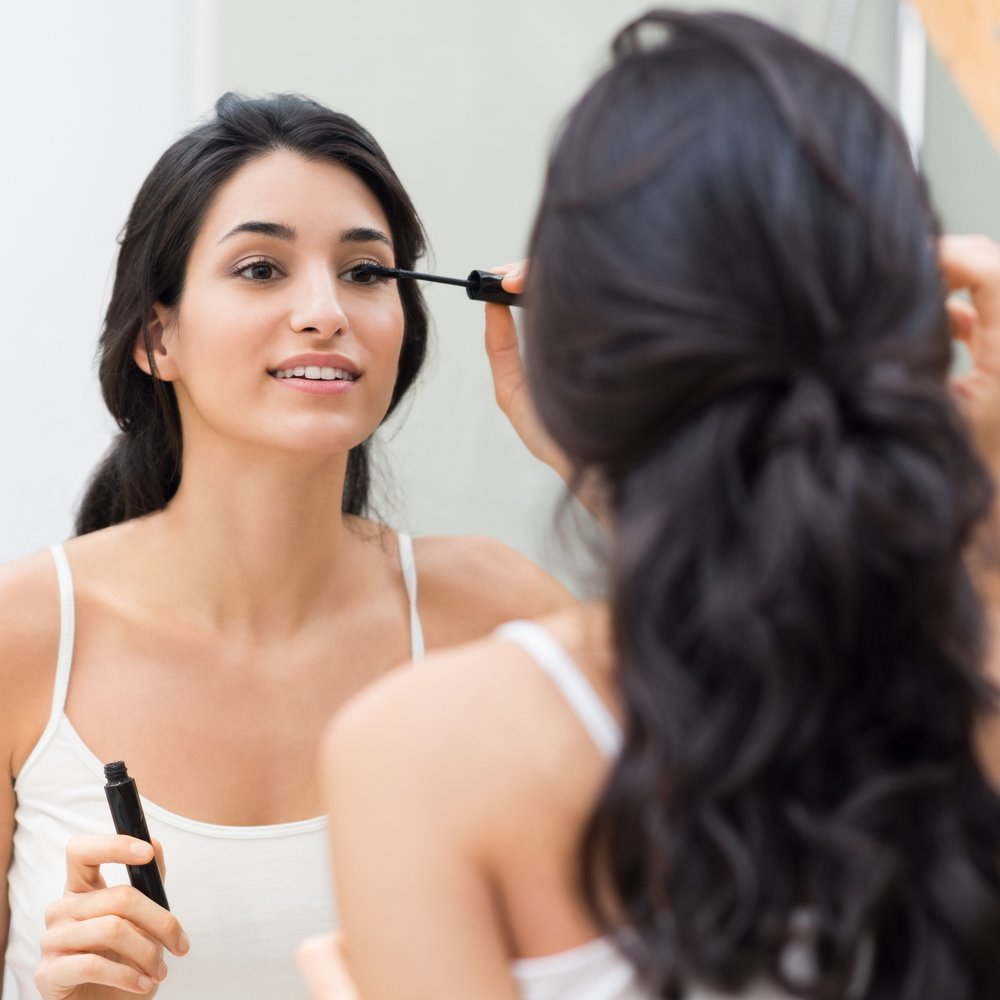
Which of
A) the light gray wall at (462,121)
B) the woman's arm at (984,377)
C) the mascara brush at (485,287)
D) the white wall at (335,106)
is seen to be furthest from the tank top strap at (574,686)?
the light gray wall at (462,121)

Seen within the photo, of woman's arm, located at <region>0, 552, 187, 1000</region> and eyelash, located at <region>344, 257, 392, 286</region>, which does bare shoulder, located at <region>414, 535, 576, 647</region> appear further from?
woman's arm, located at <region>0, 552, 187, 1000</region>

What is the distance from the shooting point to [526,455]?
5.39ft

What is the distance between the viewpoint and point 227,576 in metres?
1.18

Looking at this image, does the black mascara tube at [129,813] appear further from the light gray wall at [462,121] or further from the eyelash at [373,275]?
the light gray wall at [462,121]

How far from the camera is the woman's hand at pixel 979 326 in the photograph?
625 mm

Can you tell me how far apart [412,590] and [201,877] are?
325 mm

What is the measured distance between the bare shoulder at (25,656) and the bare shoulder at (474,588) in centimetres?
34

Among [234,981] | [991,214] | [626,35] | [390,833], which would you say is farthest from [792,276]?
[991,214]

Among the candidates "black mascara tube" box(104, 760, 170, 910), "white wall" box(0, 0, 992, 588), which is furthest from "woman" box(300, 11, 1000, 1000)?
"white wall" box(0, 0, 992, 588)

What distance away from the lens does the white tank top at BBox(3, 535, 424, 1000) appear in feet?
3.49

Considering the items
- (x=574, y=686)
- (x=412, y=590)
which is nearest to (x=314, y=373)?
(x=412, y=590)

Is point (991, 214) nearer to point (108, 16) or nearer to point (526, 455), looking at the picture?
point (526, 455)

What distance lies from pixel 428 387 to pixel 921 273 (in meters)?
1.14

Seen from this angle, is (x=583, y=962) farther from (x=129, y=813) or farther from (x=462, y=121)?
(x=462, y=121)
